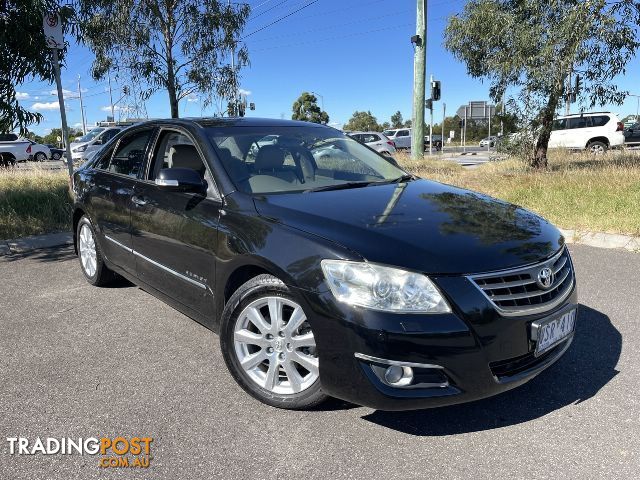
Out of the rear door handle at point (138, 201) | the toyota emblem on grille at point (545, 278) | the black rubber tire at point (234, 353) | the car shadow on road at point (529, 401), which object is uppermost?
the rear door handle at point (138, 201)

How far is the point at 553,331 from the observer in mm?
2596

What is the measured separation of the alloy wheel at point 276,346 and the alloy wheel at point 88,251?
2.60m

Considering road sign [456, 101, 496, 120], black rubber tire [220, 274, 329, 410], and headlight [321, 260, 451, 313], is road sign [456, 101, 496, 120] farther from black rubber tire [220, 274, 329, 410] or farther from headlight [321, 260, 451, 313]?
headlight [321, 260, 451, 313]

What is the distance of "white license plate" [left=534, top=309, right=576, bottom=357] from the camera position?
2.50 meters

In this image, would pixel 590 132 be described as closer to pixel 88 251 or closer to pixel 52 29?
pixel 52 29

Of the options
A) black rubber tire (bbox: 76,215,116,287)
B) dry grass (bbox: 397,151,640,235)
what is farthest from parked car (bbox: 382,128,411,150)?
black rubber tire (bbox: 76,215,116,287)

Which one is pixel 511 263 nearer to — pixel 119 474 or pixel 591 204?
pixel 119 474

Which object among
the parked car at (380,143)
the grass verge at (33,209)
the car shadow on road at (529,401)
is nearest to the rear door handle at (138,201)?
the car shadow on road at (529,401)

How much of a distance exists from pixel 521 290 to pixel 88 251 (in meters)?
4.10

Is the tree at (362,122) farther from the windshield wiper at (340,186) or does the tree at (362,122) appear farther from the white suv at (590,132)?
the windshield wiper at (340,186)

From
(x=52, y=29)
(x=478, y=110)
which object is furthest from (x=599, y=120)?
(x=52, y=29)

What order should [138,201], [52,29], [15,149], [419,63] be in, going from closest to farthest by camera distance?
[138,201] → [52,29] → [419,63] → [15,149]

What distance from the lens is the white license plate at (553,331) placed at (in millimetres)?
2496

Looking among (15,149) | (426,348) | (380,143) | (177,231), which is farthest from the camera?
(15,149)
